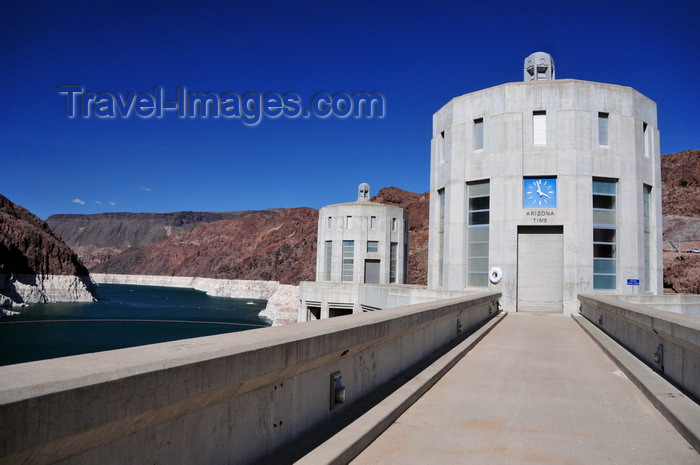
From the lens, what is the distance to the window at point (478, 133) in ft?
71.7

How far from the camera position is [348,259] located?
4294 cm

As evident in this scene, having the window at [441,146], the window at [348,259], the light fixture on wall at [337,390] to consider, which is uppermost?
the window at [441,146]

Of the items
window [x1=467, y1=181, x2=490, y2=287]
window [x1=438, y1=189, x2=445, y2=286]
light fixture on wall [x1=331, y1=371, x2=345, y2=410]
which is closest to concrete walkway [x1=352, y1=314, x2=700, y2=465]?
light fixture on wall [x1=331, y1=371, x2=345, y2=410]

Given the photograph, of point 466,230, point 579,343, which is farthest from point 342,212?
point 579,343

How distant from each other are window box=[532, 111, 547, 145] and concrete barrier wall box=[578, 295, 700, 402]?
10349mm

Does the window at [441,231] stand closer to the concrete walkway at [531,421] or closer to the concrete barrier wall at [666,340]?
the concrete barrier wall at [666,340]

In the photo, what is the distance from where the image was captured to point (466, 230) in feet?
72.1

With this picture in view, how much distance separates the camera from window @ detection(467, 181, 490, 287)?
70.4ft

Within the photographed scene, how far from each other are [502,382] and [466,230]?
14.4m

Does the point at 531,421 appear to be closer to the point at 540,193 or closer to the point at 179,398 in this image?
the point at 179,398

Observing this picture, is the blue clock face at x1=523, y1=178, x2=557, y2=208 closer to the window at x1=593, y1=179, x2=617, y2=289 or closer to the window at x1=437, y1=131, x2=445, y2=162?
the window at x1=593, y1=179, x2=617, y2=289

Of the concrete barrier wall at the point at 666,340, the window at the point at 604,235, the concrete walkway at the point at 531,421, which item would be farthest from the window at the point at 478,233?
the concrete walkway at the point at 531,421

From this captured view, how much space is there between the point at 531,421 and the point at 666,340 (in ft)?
9.75

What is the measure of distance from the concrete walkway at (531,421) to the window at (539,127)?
1264cm
